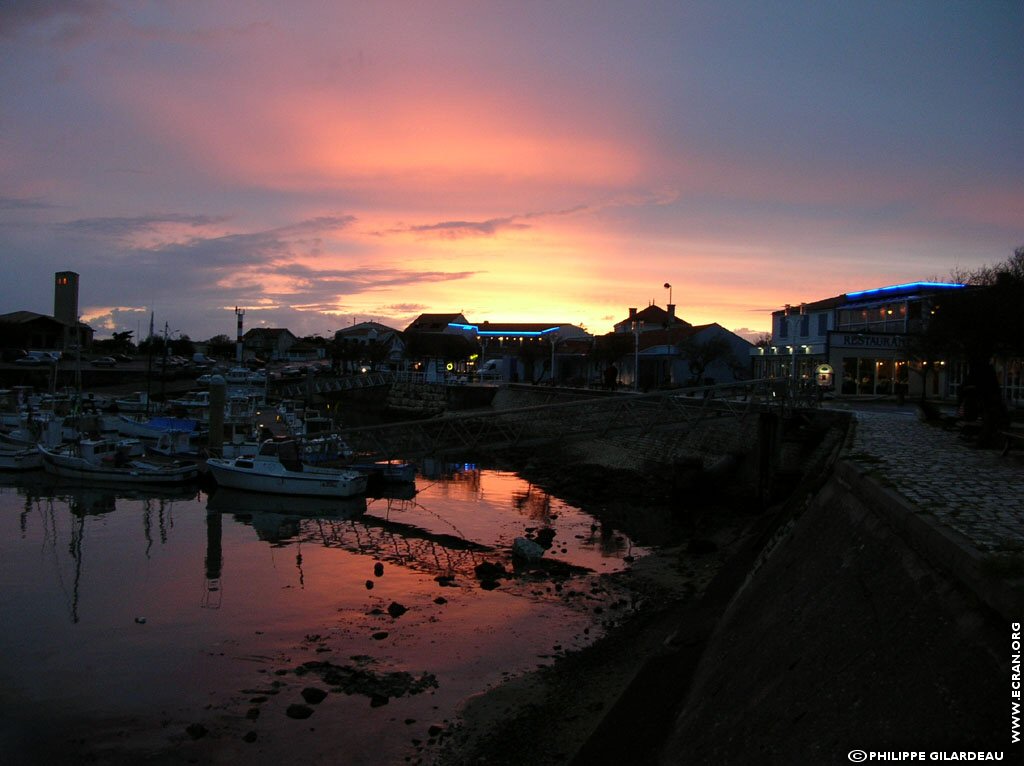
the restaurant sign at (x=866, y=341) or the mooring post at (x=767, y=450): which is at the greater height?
the restaurant sign at (x=866, y=341)

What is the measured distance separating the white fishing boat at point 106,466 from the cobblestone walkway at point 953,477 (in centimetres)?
2912

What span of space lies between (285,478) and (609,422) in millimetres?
14277

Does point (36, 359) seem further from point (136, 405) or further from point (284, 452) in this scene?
point (284, 452)

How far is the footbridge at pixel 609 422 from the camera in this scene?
28.9 m

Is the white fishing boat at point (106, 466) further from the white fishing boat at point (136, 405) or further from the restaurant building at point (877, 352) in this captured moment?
the restaurant building at point (877, 352)

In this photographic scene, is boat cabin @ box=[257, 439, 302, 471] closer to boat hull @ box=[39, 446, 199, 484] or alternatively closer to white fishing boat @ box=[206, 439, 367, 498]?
white fishing boat @ box=[206, 439, 367, 498]

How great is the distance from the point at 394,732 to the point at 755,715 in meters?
6.05

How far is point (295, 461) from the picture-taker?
33.0 meters

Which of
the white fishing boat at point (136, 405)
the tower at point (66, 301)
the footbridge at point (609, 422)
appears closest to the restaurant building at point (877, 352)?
the footbridge at point (609, 422)

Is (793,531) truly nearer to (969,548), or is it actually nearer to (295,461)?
(969,548)

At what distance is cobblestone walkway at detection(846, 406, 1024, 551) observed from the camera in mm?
9047

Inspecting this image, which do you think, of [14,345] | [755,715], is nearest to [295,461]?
[755,715]

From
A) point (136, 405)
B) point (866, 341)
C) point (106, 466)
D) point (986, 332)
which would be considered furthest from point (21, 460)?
point (866, 341)

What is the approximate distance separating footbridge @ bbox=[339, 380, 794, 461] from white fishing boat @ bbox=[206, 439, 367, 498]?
2.26m
